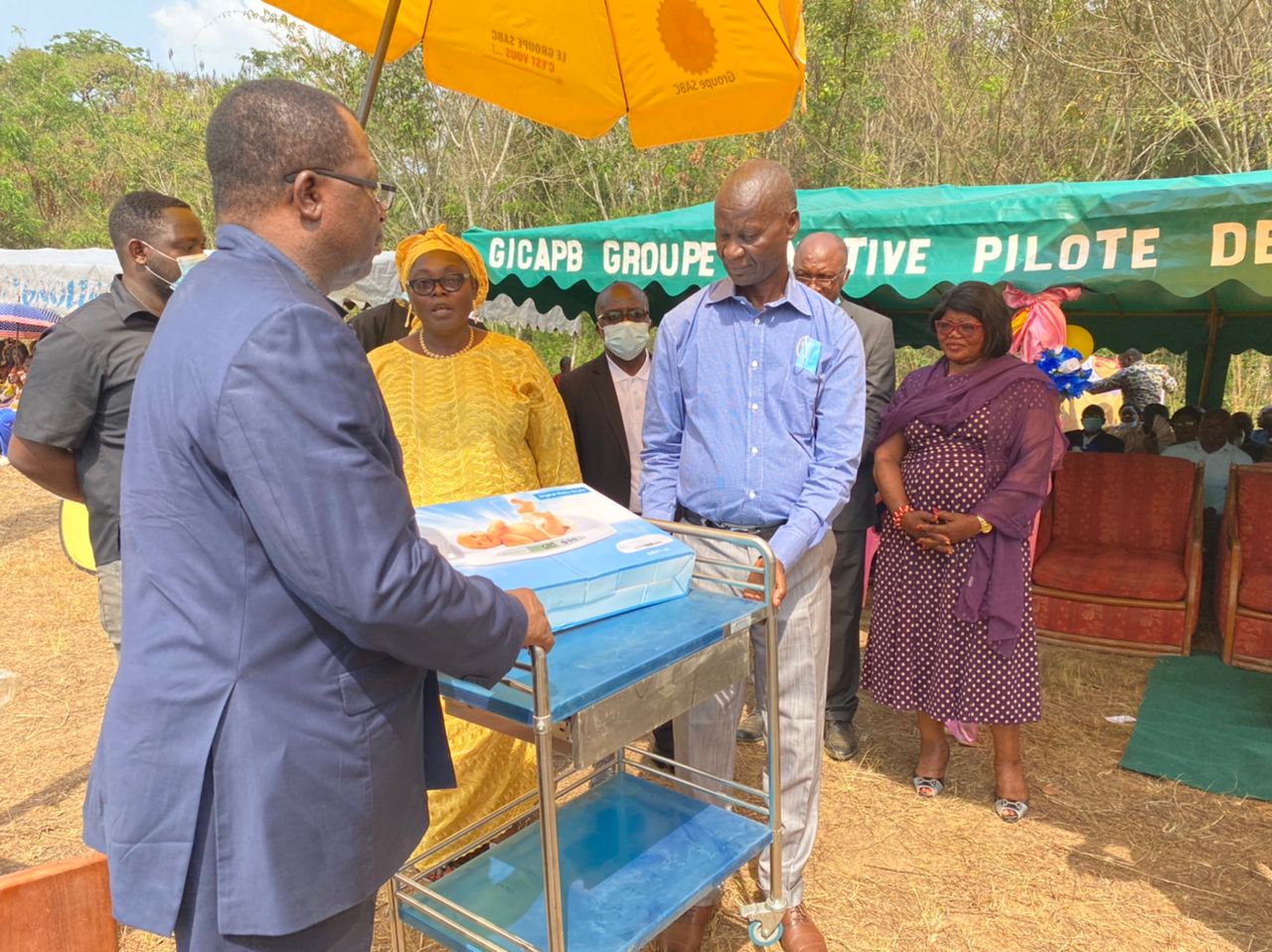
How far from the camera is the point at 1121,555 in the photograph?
19.1 feet

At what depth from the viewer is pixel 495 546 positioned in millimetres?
1761

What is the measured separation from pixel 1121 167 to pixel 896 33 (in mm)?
4082

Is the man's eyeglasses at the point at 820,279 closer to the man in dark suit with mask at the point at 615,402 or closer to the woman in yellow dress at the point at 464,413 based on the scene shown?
the man in dark suit with mask at the point at 615,402

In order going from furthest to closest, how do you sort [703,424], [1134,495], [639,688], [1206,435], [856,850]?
[1206,435] < [1134,495] < [856,850] < [703,424] < [639,688]

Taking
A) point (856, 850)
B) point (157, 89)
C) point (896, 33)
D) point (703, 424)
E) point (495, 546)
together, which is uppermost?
point (157, 89)

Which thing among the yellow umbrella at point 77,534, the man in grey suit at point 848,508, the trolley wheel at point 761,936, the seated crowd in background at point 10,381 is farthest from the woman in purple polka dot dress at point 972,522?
the seated crowd in background at point 10,381

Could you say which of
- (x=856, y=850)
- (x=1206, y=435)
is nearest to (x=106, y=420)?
(x=856, y=850)

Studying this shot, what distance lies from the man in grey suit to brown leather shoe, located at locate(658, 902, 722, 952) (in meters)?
1.30

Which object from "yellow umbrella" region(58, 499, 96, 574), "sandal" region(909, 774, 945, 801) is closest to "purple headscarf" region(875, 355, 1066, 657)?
"sandal" region(909, 774, 945, 801)

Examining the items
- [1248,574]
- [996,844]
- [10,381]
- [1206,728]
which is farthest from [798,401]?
[10,381]

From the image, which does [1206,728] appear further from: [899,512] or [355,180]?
[355,180]

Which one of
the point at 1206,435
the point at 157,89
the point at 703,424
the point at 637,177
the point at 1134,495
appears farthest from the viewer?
the point at 157,89

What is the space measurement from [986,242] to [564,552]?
2.72m

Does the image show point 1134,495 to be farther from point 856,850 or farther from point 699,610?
point 699,610
